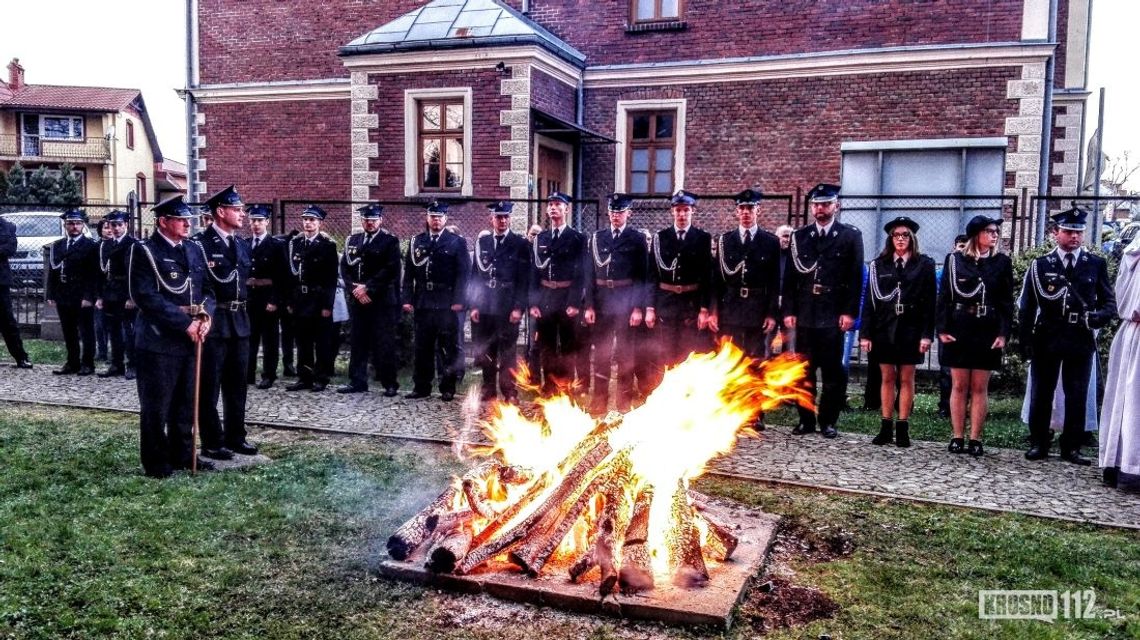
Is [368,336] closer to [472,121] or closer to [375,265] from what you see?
[375,265]

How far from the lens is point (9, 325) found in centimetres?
1195

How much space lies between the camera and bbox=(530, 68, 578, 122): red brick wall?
1670 cm

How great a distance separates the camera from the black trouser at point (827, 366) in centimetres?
864

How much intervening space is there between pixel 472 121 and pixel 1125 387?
41.4 feet

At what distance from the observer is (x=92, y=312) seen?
39.8 feet

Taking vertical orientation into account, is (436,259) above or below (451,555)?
above

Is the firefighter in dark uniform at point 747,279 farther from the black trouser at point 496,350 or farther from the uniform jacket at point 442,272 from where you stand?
the uniform jacket at point 442,272

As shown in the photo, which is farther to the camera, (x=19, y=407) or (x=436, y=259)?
(x=436, y=259)

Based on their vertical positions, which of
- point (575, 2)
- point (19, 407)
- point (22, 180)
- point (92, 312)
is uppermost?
point (575, 2)

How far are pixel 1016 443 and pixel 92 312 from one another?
1172cm

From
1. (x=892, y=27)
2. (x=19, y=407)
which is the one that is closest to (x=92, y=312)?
(x=19, y=407)

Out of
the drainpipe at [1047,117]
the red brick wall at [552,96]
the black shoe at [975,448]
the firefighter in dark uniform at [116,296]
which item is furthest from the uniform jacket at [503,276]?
the drainpipe at [1047,117]

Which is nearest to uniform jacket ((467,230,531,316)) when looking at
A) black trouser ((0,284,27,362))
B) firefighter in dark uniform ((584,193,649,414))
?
firefighter in dark uniform ((584,193,649,414))

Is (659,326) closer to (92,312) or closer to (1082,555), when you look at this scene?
(1082,555)
